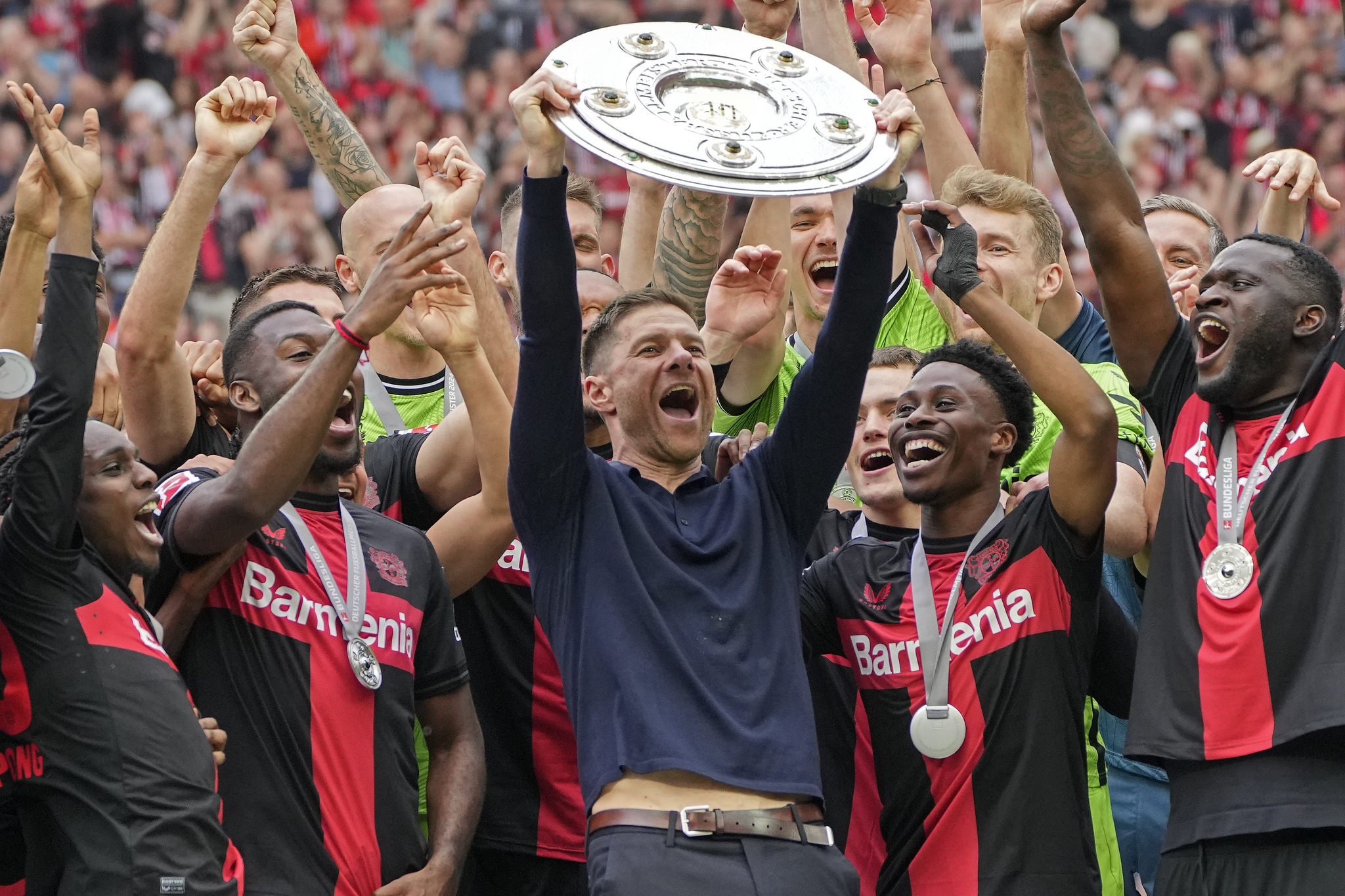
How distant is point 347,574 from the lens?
162 inches

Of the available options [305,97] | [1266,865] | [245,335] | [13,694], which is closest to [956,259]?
[1266,865]

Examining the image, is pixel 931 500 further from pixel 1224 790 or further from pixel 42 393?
pixel 42 393

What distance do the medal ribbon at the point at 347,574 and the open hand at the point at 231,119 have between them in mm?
978

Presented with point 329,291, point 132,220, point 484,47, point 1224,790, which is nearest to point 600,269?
point 329,291

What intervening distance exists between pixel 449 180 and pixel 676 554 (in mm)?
1328

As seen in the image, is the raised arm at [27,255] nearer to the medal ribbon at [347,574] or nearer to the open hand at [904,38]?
the medal ribbon at [347,574]

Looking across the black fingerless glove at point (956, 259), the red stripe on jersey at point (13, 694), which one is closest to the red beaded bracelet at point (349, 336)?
the red stripe on jersey at point (13, 694)

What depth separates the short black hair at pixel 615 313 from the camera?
4180 millimetres

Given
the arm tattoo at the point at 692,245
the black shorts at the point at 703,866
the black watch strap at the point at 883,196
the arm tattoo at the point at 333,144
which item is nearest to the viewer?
the black shorts at the point at 703,866

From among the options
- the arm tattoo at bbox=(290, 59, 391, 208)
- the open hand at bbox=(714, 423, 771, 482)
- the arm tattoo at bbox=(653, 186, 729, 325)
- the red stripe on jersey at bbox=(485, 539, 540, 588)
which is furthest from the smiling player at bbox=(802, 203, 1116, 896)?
the arm tattoo at bbox=(290, 59, 391, 208)

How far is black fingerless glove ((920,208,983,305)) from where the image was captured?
13.8 feet

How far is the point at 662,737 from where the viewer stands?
3.44m

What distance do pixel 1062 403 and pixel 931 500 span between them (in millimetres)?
459

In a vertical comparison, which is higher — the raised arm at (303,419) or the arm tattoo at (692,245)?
the raised arm at (303,419)
